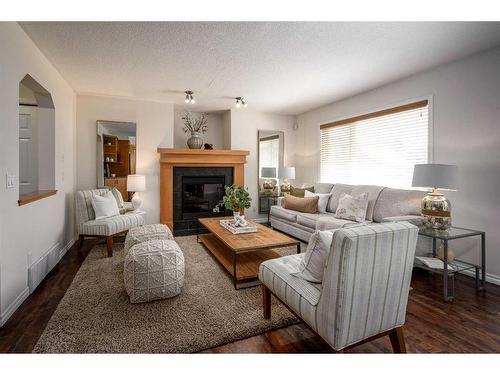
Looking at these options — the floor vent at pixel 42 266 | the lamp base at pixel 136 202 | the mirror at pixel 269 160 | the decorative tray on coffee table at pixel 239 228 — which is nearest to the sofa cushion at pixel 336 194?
the mirror at pixel 269 160

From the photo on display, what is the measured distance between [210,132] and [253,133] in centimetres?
96

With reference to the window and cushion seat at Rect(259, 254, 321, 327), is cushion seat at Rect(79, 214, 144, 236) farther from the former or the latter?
the window

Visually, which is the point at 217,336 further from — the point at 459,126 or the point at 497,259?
the point at 459,126

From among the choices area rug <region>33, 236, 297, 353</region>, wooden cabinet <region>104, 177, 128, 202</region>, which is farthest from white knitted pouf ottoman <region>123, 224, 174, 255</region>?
wooden cabinet <region>104, 177, 128, 202</region>

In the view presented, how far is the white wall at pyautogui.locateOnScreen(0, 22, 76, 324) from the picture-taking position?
197 centimetres

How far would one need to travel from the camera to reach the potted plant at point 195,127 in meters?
4.90

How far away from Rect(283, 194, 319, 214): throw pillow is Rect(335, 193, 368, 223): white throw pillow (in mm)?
542

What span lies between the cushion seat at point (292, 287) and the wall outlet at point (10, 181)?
2105 millimetres

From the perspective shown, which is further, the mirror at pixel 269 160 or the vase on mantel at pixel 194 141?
the mirror at pixel 269 160

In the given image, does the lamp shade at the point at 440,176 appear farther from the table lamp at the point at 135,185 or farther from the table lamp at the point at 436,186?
the table lamp at the point at 135,185

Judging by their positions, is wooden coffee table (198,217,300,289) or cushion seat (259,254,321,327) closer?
cushion seat (259,254,321,327)
